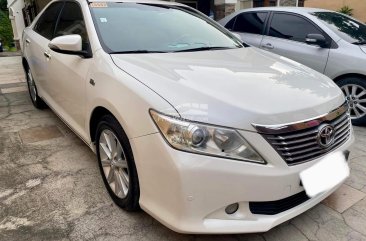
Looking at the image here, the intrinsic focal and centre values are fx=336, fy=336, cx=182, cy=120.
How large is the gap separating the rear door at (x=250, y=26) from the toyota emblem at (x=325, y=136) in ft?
10.6

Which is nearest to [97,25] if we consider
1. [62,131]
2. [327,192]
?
[62,131]

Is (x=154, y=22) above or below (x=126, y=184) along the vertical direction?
above

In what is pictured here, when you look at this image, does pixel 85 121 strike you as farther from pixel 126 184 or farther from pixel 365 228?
pixel 365 228

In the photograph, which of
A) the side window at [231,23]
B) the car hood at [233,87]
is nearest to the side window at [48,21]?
the car hood at [233,87]

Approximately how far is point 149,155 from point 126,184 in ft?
1.53

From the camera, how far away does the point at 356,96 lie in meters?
4.01

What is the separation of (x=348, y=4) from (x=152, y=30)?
997 centimetres

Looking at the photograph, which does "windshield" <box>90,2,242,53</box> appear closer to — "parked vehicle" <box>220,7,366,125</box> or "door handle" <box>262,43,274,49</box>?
"parked vehicle" <box>220,7,366,125</box>

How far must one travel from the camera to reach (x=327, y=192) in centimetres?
210

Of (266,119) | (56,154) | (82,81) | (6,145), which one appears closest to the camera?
(266,119)

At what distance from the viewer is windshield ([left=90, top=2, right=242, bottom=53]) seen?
261cm

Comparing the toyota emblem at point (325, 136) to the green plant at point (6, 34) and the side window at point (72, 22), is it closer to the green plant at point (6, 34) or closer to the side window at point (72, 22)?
the side window at point (72, 22)

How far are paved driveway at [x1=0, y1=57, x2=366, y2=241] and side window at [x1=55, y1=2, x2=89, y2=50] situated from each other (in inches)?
43.7

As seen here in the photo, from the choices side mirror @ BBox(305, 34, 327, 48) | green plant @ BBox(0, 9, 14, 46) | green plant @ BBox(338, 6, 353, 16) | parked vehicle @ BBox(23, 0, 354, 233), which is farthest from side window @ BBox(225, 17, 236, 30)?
green plant @ BBox(0, 9, 14, 46)
